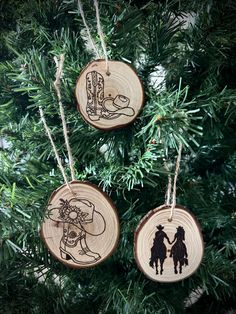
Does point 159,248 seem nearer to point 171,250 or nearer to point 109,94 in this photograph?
point 171,250

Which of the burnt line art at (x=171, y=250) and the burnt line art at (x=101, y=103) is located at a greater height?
the burnt line art at (x=101, y=103)

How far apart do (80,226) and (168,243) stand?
86mm

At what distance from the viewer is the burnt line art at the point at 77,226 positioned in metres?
0.40

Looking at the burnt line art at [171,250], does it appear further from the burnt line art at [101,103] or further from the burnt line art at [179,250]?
the burnt line art at [101,103]

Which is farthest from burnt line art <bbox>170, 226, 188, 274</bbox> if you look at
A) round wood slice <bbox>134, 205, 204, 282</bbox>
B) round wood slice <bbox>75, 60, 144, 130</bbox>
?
round wood slice <bbox>75, 60, 144, 130</bbox>

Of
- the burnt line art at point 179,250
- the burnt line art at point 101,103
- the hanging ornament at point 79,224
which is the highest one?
the burnt line art at point 101,103

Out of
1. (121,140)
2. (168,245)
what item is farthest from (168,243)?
(121,140)

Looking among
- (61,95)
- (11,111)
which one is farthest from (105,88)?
(11,111)

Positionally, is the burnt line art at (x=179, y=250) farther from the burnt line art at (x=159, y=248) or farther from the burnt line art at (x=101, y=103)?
the burnt line art at (x=101, y=103)

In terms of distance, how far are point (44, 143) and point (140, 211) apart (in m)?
0.13

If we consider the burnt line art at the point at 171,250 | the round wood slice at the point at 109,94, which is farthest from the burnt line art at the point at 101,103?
the burnt line art at the point at 171,250

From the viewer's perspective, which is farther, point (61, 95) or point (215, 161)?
point (215, 161)

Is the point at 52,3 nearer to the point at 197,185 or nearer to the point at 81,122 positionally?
the point at 81,122

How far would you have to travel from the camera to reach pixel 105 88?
40 centimetres
